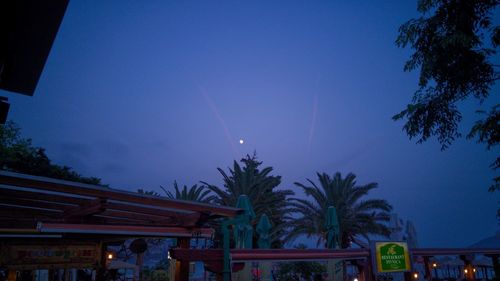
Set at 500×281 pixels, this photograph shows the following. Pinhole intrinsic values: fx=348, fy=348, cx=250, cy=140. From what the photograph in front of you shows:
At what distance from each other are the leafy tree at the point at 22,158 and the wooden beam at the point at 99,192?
20.5 m

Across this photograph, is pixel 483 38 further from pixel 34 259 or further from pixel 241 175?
pixel 241 175

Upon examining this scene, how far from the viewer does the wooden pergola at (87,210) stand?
4.97 m

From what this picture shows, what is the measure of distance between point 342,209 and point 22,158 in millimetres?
22488

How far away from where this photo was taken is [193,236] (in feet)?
26.5

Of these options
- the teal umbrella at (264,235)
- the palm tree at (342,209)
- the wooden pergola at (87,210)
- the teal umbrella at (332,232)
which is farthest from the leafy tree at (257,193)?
the wooden pergola at (87,210)

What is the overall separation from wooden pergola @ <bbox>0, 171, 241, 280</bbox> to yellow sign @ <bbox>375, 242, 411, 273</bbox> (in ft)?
32.7

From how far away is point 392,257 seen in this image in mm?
15633

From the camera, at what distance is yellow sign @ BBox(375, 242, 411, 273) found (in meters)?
15.2

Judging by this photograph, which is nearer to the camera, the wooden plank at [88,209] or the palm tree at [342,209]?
the wooden plank at [88,209]

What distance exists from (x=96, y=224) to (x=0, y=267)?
5112 mm

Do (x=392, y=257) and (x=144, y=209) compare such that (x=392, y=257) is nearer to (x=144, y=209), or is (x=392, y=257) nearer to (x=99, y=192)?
(x=144, y=209)

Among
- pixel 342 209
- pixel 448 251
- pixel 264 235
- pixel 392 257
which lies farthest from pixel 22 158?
pixel 448 251

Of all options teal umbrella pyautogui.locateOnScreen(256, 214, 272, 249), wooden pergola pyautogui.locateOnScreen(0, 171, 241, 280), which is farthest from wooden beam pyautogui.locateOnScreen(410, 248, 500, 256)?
wooden pergola pyautogui.locateOnScreen(0, 171, 241, 280)

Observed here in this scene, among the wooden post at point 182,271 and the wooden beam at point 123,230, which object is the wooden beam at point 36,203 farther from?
the wooden post at point 182,271
